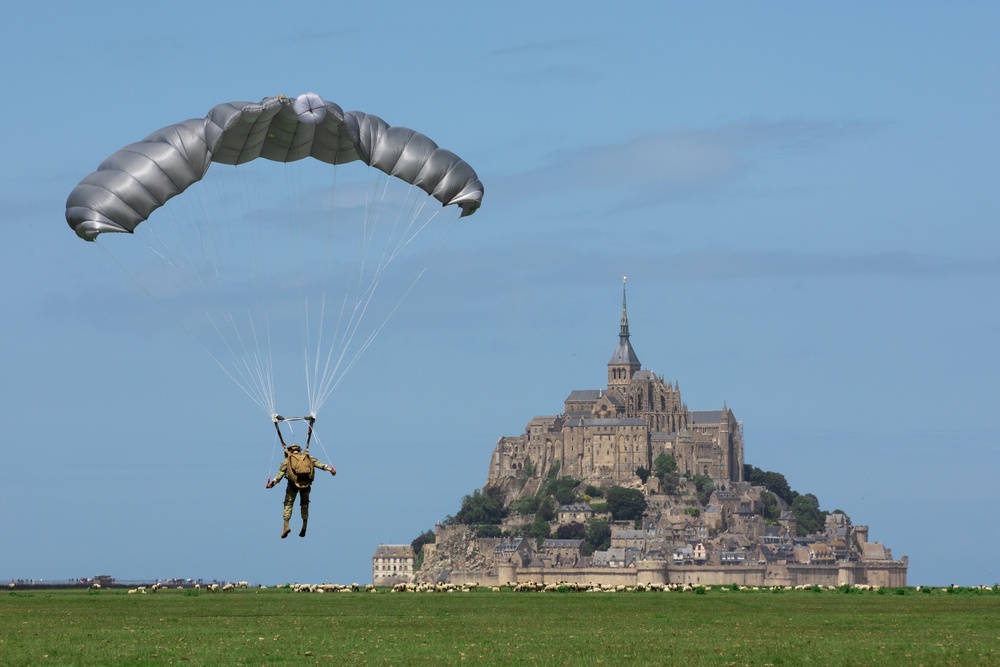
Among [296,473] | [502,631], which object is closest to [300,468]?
[296,473]

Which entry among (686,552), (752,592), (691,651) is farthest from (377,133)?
(686,552)

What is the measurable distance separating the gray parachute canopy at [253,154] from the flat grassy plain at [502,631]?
8850 millimetres

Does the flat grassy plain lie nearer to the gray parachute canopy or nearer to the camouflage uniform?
the camouflage uniform

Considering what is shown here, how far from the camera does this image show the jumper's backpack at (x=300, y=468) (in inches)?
1262

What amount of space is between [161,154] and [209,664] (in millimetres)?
11840

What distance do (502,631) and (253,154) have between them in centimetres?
1154

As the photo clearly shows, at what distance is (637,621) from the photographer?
39188 millimetres

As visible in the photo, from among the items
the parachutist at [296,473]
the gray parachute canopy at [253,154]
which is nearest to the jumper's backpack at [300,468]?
the parachutist at [296,473]

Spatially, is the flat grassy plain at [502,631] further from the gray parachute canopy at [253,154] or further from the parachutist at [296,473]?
the gray parachute canopy at [253,154]

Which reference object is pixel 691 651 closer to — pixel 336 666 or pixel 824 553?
pixel 336 666

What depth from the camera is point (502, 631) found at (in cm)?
3531

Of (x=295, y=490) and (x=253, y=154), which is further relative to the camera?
(x=253, y=154)

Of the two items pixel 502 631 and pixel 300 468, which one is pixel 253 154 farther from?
pixel 502 631

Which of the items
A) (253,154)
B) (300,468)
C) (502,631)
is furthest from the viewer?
(253,154)
